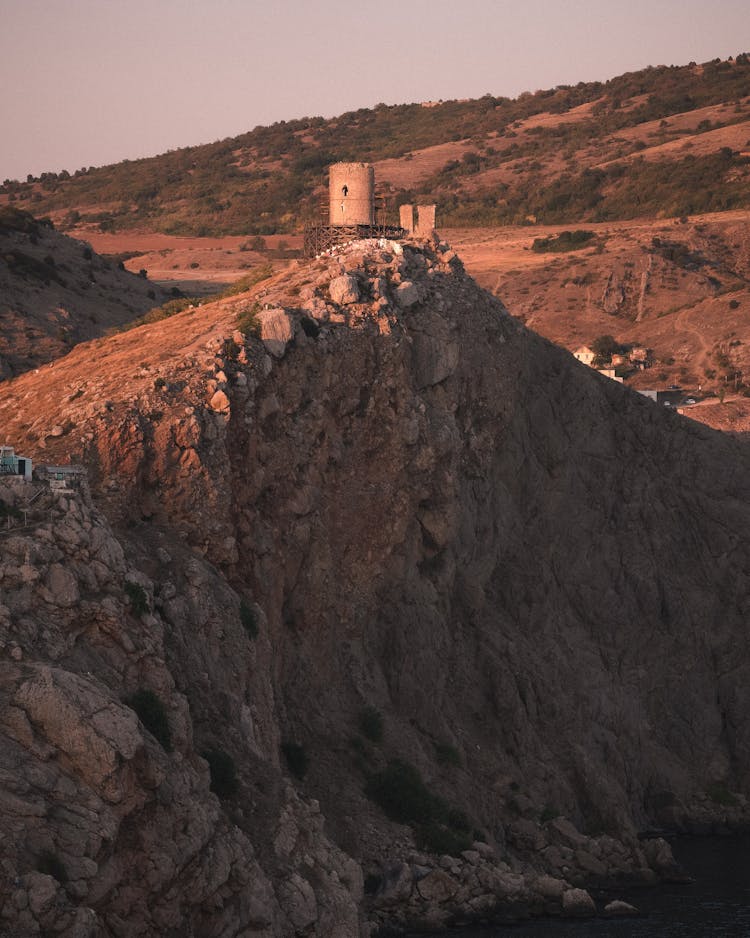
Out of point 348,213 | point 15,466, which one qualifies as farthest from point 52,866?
point 348,213

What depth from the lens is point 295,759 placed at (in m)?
34.8

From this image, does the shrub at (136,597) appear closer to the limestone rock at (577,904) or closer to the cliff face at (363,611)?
the cliff face at (363,611)

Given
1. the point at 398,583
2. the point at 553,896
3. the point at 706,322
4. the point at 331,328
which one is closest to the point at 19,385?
the point at 331,328

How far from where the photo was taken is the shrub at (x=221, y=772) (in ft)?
91.7

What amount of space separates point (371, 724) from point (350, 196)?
53.7ft

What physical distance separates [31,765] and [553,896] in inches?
658

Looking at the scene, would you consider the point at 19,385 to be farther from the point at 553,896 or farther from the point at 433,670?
the point at 553,896

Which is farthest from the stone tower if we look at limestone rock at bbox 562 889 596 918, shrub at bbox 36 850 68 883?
shrub at bbox 36 850 68 883

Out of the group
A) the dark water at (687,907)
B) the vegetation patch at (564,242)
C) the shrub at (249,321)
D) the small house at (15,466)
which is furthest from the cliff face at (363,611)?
the vegetation patch at (564,242)

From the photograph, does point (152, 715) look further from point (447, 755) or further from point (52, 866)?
point (447, 755)

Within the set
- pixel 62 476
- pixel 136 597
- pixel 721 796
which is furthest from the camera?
pixel 721 796

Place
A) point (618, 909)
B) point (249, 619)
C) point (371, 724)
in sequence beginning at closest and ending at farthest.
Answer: point (249, 619), point (618, 909), point (371, 724)

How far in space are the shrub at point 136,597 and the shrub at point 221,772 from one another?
8.64ft

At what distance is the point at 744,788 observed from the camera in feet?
156
